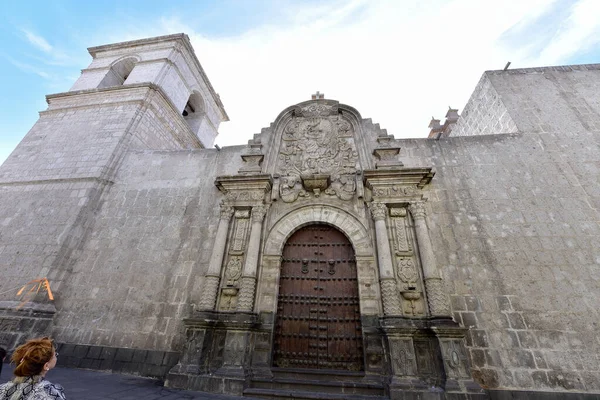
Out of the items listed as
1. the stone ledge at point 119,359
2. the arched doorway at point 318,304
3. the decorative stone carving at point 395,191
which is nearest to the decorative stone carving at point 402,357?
the arched doorway at point 318,304

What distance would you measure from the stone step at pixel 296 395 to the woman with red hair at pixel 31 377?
3.09 m

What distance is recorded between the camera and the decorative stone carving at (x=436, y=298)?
4.65m

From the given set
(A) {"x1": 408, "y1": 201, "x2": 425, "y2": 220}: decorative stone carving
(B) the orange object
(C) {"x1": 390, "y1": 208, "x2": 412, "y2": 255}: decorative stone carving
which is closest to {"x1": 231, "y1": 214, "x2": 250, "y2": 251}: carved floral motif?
(C) {"x1": 390, "y1": 208, "x2": 412, "y2": 255}: decorative stone carving

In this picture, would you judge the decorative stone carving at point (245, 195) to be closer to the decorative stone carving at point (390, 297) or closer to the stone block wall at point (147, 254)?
the stone block wall at point (147, 254)

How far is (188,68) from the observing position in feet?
38.5

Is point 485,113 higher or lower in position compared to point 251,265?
higher

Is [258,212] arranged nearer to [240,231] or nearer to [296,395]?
[240,231]

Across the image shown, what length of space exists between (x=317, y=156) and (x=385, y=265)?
10.6 ft

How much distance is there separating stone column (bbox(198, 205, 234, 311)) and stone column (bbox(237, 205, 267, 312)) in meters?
0.56

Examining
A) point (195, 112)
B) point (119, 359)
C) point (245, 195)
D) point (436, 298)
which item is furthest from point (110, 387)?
point (195, 112)

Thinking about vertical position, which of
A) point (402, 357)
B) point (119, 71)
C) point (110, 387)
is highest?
point (119, 71)

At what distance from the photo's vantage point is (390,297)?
489 centimetres

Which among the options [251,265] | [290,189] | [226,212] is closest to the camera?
[251,265]

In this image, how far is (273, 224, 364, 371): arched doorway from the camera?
493 centimetres
